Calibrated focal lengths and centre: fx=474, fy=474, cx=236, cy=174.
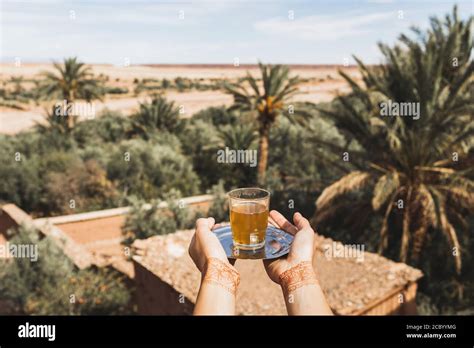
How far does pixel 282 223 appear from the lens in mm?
2357

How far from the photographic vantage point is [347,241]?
1191cm

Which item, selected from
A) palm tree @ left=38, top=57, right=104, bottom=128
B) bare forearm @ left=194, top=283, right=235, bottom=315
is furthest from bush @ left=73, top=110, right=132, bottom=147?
bare forearm @ left=194, top=283, right=235, bottom=315

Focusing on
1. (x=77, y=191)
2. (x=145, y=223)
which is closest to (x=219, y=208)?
(x=145, y=223)

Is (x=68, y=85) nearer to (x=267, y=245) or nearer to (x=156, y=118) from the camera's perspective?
(x=156, y=118)

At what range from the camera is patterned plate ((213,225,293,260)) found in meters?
2.00

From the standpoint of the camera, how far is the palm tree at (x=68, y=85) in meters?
20.0

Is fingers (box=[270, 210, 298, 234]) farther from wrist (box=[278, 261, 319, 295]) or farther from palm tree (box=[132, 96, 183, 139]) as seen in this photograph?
palm tree (box=[132, 96, 183, 139])

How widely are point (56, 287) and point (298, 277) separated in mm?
9019

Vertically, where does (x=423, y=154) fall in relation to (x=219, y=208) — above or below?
above

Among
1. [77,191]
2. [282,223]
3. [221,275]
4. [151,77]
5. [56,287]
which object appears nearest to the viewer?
[221,275]

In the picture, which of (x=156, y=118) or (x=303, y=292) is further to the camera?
(x=156, y=118)

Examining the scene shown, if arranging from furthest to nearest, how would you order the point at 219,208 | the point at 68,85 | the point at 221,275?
the point at 68,85, the point at 219,208, the point at 221,275
